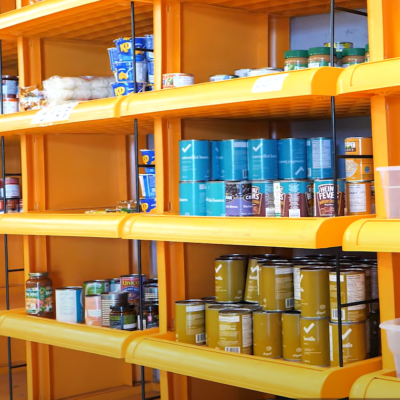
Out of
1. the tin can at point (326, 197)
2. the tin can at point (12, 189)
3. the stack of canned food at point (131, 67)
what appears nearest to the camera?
the tin can at point (326, 197)

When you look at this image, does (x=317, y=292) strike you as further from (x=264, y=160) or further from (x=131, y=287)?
(x=131, y=287)

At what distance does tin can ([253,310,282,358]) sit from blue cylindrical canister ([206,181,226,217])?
0.40 meters

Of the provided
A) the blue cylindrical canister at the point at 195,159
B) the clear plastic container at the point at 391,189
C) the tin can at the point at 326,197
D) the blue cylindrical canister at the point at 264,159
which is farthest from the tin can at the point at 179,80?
the clear plastic container at the point at 391,189

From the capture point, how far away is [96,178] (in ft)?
12.5

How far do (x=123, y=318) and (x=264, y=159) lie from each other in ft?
3.10

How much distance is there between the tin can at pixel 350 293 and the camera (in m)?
2.33

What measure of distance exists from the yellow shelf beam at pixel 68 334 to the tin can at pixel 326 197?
965mm

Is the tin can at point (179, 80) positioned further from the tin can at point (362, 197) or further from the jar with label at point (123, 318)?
the jar with label at point (123, 318)

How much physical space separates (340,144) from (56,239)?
5.05 feet

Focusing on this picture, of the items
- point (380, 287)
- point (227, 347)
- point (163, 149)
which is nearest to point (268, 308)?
point (227, 347)

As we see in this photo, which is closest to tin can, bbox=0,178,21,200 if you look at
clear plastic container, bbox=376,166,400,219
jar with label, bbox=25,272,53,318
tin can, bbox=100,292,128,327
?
jar with label, bbox=25,272,53,318

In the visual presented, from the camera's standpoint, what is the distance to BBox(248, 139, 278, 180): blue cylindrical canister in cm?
257

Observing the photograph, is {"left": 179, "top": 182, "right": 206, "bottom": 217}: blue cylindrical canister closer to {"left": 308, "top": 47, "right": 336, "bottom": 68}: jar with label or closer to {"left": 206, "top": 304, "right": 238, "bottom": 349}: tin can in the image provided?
{"left": 206, "top": 304, "right": 238, "bottom": 349}: tin can

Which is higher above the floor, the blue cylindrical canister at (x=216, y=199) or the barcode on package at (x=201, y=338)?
the blue cylindrical canister at (x=216, y=199)
